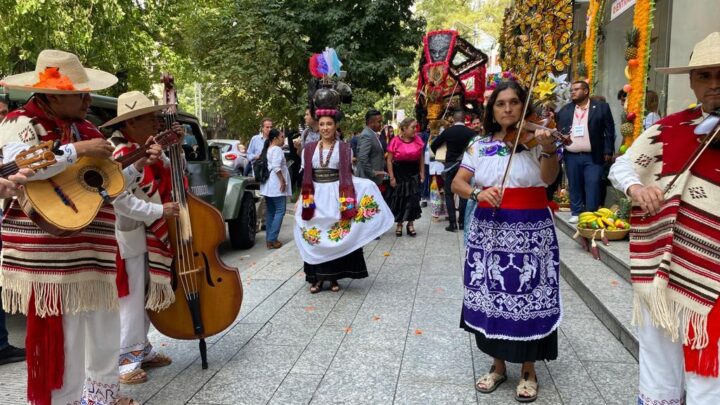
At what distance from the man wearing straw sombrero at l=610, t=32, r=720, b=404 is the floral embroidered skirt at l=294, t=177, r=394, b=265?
10.5 ft

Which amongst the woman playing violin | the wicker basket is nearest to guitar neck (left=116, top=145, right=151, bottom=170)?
the woman playing violin

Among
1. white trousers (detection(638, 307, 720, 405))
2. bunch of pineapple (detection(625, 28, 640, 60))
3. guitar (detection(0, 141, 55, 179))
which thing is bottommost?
white trousers (detection(638, 307, 720, 405))

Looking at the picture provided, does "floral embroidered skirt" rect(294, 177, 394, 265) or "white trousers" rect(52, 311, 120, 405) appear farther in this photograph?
"floral embroidered skirt" rect(294, 177, 394, 265)

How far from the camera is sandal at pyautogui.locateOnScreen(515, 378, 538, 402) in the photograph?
127 inches

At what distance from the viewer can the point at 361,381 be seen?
139 inches

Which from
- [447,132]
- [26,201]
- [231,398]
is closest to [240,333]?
[231,398]

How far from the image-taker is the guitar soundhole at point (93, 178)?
8.66 ft

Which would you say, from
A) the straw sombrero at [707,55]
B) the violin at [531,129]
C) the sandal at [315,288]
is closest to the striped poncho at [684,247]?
the straw sombrero at [707,55]

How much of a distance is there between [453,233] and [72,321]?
22.4ft

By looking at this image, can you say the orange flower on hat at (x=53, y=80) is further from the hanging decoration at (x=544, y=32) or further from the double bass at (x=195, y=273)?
the hanging decoration at (x=544, y=32)

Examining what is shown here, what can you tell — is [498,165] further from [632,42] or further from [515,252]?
[632,42]

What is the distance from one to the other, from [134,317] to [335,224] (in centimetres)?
230

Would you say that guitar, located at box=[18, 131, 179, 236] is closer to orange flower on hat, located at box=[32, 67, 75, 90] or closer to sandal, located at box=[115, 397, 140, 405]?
orange flower on hat, located at box=[32, 67, 75, 90]

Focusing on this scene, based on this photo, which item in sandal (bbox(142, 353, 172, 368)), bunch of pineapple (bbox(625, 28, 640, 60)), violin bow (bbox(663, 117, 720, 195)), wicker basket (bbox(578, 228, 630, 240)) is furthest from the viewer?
bunch of pineapple (bbox(625, 28, 640, 60))
